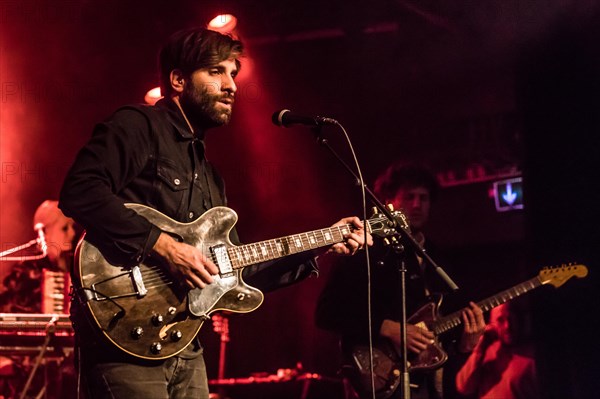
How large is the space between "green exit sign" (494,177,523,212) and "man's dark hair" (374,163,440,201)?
2.04 m

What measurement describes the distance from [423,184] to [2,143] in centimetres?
432

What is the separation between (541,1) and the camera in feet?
18.9

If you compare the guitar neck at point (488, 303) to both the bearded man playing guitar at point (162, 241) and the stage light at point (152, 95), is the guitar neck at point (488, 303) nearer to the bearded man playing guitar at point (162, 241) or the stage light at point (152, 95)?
the bearded man playing guitar at point (162, 241)

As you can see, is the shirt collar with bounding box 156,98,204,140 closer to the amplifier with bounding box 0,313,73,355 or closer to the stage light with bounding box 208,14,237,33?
the amplifier with bounding box 0,313,73,355

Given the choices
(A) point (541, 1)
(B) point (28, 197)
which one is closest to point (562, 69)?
(A) point (541, 1)

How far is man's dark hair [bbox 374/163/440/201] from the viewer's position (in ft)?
19.3

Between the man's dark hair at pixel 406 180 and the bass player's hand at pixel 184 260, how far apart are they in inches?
126

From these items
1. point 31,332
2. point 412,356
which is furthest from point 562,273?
point 31,332

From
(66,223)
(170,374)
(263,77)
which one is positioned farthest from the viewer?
(263,77)

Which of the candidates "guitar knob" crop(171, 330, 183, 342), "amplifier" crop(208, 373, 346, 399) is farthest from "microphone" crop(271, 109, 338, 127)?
"amplifier" crop(208, 373, 346, 399)

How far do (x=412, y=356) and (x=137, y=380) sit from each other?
9.07ft

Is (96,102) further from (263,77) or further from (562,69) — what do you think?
(562,69)

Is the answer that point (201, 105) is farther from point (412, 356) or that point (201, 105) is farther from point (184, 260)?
point (412, 356)

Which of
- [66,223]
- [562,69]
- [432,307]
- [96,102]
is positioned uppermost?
[96,102]
